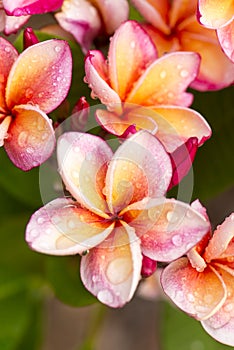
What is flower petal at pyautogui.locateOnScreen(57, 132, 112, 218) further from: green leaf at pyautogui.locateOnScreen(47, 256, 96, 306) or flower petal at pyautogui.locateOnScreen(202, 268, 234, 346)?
green leaf at pyautogui.locateOnScreen(47, 256, 96, 306)

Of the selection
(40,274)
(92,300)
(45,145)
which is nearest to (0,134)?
(45,145)

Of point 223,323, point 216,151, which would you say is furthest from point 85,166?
point 216,151

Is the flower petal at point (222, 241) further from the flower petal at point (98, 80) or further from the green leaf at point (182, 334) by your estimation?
the green leaf at point (182, 334)

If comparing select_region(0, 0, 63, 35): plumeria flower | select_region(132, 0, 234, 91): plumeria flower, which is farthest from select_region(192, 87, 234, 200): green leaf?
select_region(0, 0, 63, 35): plumeria flower

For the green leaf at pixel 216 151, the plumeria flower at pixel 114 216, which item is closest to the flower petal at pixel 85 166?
the plumeria flower at pixel 114 216

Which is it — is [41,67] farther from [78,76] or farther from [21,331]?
[21,331]
